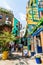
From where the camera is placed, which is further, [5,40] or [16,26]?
[16,26]

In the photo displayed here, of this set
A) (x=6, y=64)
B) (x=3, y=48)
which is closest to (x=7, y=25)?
(x=3, y=48)

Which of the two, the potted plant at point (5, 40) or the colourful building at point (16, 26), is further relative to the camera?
the colourful building at point (16, 26)

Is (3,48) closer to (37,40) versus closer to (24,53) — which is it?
(24,53)

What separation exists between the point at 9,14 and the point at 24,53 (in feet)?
55.7

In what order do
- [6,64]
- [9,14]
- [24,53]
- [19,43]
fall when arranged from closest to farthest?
1. [6,64]
2. [24,53]
3. [19,43]
4. [9,14]

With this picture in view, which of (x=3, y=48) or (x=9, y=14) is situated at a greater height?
(x=9, y=14)

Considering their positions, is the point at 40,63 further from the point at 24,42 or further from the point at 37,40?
the point at 24,42

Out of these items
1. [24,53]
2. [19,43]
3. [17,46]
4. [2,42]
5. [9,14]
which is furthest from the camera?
[9,14]

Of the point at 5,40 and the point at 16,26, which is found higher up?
the point at 5,40

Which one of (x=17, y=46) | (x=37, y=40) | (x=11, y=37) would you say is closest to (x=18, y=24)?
(x=17, y=46)

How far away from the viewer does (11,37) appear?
16969 millimetres

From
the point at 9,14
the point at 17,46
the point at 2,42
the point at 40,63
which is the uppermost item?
the point at 9,14

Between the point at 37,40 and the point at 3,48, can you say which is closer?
the point at 3,48

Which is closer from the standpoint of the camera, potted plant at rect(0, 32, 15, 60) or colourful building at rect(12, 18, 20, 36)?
potted plant at rect(0, 32, 15, 60)
